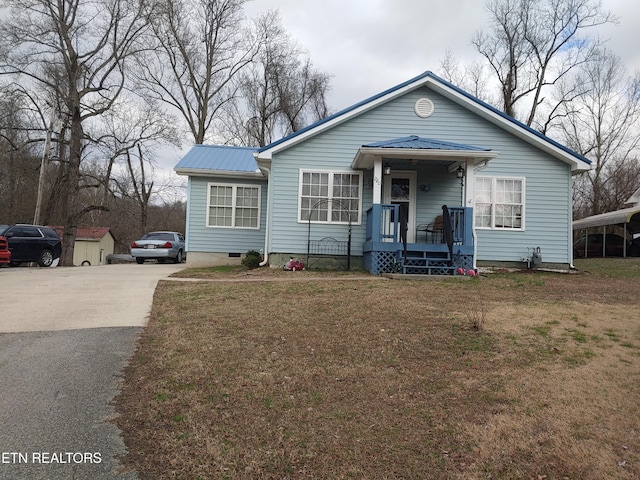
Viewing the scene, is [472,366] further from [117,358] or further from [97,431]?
[117,358]

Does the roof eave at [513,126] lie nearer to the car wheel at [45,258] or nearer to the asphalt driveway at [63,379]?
the asphalt driveway at [63,379]

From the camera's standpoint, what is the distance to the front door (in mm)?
13031

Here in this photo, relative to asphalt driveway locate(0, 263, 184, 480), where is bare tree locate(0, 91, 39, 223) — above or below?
above

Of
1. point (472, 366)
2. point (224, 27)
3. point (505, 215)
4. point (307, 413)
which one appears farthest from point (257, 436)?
point (224, 27)

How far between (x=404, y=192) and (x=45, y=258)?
12692 millimetres

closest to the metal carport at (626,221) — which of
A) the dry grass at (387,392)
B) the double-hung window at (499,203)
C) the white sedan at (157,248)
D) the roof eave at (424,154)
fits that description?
the double-hung window at (499,203)

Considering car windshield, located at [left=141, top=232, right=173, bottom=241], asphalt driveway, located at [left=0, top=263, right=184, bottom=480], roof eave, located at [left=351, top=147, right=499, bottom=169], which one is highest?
roof eave, located at [left=351, top=147, right=499, bottom=169]

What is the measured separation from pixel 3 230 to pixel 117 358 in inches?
532

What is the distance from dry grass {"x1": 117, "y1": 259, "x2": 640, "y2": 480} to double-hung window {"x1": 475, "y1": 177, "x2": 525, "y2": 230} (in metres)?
6.27

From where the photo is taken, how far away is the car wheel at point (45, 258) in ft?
54.1

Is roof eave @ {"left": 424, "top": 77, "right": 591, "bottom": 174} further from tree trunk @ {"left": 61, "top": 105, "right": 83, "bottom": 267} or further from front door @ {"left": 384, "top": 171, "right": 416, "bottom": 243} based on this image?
tree trunk @ {"left": 61, "top": 105, "right": 83, "bottom": 267}

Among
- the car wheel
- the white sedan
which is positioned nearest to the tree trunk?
the white sedan

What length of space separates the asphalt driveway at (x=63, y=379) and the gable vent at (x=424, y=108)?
860cm

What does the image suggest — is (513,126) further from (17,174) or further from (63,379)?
(17,174)
